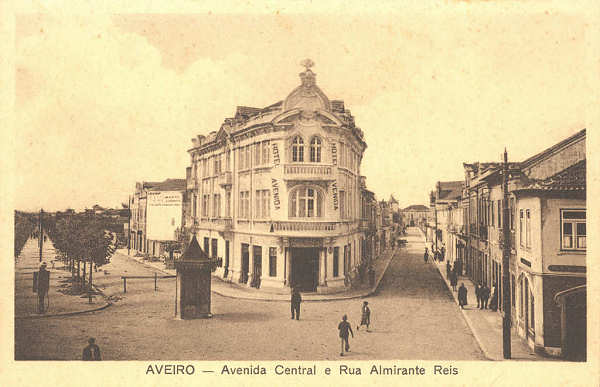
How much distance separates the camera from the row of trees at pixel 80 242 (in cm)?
1284

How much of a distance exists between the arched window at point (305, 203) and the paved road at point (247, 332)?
131 inches

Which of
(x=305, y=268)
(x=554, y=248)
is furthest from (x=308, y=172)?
(x=554, y=248)

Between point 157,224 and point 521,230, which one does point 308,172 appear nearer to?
point 521,230

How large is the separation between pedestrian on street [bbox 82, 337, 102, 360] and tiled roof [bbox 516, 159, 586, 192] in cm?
1082

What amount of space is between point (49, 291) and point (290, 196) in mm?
8022

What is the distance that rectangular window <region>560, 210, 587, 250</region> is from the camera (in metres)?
9.56

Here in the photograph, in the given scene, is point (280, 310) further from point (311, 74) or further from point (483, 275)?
point (483, 275)

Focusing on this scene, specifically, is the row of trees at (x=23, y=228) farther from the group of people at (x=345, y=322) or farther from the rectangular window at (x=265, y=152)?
the rectangular window at (x=265, y=152)

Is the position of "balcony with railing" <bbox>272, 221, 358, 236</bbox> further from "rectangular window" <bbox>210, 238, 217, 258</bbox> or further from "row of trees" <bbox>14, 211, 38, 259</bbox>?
"row of trees" <bbox>14, 211, 38, 259</bbox>

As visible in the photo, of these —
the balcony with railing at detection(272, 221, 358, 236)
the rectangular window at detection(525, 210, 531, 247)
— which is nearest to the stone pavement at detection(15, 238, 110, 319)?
the balcony with railing at detection(272, 221, 358, 236)

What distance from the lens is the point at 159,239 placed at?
67.2 feet

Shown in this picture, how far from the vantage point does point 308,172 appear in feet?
49.7
